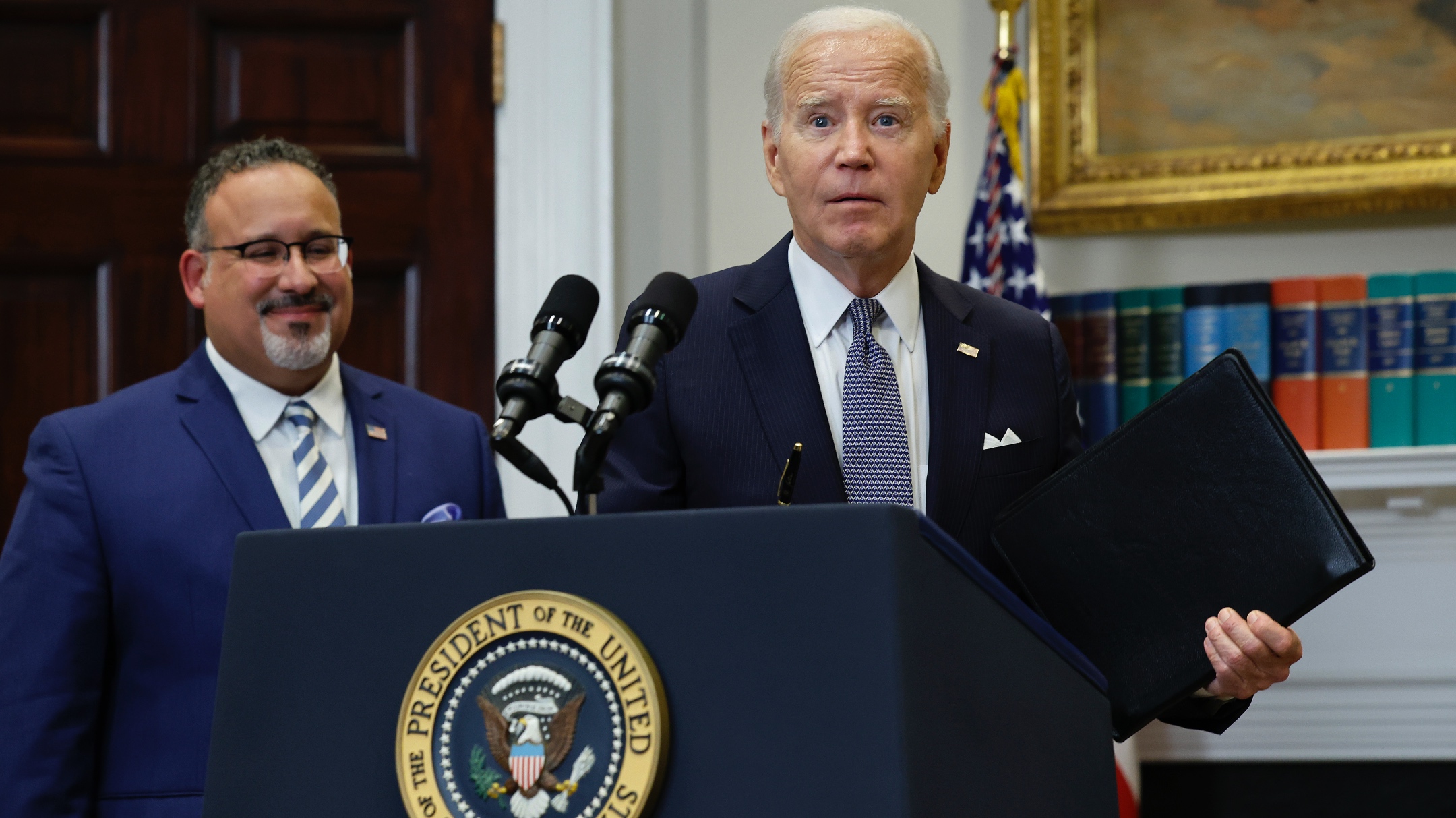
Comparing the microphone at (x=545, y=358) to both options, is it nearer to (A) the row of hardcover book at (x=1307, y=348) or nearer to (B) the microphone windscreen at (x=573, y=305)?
(B) the microphone windscreen at (x=573, y=305)

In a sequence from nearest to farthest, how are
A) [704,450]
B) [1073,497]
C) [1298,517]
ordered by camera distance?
[1298,517], [1073,497], [704,450]

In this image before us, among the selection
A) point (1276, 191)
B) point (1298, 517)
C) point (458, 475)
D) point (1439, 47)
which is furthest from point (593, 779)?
point (1439, 47)

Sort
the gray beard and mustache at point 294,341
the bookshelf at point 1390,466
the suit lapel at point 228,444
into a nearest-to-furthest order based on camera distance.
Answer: the suit lapel at point 228,444
the gray beard and mustache at point 294,341
the bookshelf at point 1390,466

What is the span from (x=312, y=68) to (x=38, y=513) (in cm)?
167

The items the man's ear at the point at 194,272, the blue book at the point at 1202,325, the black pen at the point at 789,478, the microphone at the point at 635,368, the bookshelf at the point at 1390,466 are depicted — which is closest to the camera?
the microphone at the point at 635,368

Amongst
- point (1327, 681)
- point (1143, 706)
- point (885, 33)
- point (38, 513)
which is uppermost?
point (885, 33)

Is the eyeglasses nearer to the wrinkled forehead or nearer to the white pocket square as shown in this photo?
the wrinkled forehead

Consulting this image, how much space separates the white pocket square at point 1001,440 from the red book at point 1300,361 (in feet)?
5.48

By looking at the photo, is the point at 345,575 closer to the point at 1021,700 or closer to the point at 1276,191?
the point at 1021,700

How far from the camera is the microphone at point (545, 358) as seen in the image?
3.63 ft

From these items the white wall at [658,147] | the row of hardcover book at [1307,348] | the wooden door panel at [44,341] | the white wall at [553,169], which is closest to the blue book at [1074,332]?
the row of hardcover book at [1307,348]

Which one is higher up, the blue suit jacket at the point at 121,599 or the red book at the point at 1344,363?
the red book at the point at 1344,363

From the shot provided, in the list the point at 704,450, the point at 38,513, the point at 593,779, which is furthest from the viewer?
the point at 38,513

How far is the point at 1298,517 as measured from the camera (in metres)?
1.41
